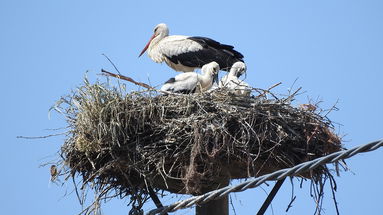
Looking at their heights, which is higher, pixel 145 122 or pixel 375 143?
pixel 145 122

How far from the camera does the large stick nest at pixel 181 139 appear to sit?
251 inches

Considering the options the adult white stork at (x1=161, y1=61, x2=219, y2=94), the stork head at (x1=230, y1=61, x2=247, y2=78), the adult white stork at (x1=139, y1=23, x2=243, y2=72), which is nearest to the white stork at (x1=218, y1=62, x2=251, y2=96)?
the stork head at (x1=230, y1=61, x2=247, y2=78)

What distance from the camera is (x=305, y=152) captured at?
21.7 ft

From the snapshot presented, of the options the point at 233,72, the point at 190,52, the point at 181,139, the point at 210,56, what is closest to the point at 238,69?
the point at 233,72

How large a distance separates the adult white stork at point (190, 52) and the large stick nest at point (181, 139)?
2.21 m

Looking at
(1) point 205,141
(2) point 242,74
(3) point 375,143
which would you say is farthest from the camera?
(2) point 242,74

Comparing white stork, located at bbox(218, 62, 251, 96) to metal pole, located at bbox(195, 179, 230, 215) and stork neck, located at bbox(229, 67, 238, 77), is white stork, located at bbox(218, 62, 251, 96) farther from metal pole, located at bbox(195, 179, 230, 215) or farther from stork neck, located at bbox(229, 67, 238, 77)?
metal pole, located at bbox(195, 179, 230, 215)

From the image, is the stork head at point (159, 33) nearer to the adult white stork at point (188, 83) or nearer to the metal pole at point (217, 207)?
the adult white stork at point (188, 83)

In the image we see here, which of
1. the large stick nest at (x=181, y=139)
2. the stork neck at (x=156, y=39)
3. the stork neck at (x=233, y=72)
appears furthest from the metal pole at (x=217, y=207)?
the stork neck at (x=156, y=39)

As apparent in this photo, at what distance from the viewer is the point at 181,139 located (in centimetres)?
643

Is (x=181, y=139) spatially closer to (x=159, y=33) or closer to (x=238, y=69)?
(x=238, y=69)

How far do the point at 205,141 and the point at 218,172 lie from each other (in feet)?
1.08

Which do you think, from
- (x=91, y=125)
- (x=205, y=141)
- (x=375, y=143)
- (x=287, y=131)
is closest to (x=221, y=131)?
(x=205, y=141)

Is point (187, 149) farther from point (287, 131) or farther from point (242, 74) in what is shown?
point (242, 74)
